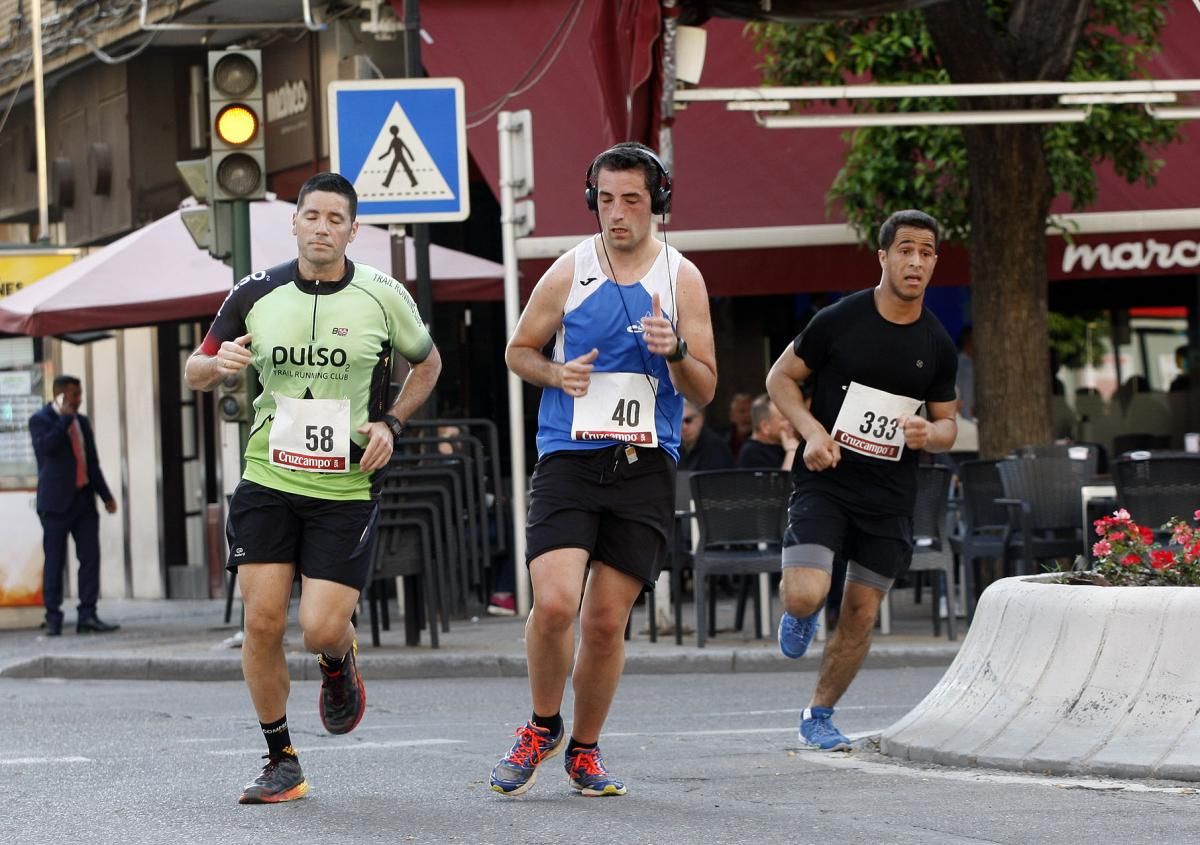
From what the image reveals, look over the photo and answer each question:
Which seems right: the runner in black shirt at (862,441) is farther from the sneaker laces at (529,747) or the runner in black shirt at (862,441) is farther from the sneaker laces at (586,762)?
the sneaker laces at (529,747)

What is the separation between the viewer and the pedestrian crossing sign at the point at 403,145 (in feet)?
45.5

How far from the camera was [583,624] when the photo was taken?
708 cm

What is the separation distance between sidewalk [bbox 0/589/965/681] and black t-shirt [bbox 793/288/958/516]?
4674 mm

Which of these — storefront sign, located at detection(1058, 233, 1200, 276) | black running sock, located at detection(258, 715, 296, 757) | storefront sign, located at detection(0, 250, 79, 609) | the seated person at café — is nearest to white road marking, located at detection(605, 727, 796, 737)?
black running sock, located at detection(258, 715, 296, 757)

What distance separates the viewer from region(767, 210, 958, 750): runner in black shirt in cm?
838

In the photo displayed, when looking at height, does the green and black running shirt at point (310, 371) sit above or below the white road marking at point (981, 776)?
above

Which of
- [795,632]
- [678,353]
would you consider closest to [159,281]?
[795,632]

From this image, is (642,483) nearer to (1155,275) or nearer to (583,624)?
(583,624)

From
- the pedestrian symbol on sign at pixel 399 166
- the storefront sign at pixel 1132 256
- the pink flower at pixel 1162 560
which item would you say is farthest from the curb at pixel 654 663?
the storefront sign at pixel 1132 256

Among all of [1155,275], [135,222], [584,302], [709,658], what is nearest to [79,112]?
[135,222]

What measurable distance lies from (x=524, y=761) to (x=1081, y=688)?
5.90 ft

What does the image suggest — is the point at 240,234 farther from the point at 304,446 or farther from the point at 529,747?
the point at 529,747

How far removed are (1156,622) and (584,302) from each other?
205cm

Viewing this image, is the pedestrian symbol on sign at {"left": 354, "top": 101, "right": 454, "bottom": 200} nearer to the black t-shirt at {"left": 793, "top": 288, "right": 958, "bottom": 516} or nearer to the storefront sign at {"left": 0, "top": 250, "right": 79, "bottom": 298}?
the storefront sign at {"left": 0, "top": 250, "right": 79, "bottom": 298}
